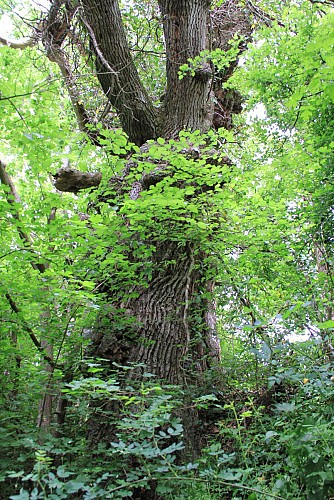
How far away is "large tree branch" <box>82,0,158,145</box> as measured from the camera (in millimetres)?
4824

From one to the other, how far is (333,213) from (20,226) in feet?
9.33

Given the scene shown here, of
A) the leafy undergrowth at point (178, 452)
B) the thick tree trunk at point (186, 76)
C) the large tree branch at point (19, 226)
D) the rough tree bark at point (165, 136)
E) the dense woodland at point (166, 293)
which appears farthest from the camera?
the thick tree trunk at point (186, 76)

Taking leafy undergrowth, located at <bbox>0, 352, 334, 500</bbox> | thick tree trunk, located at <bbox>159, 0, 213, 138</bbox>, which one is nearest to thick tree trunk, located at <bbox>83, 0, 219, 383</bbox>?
thick tree trunk, located at <bbox>159, 0, 213, 138</bbox>

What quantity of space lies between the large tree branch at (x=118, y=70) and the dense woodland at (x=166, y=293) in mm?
19

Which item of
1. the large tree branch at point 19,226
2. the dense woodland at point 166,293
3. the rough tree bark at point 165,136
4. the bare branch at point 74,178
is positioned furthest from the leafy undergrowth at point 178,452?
the bare branch at point 74,178

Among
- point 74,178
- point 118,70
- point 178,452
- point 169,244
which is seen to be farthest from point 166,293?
point 118,70

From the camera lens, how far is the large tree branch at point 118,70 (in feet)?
15.8

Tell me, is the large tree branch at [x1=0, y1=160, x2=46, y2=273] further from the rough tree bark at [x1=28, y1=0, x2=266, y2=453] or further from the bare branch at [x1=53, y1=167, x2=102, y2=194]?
the bare branch at [x1=53, y1=167, x2=102, y2=194]

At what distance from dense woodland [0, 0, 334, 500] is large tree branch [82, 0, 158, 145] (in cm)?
2

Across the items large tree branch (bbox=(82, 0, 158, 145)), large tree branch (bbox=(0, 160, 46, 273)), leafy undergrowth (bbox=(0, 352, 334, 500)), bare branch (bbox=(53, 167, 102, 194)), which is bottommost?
leafy undergrowth (bbox=(0, 352, 334, 500))

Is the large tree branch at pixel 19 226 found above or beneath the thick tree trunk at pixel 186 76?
beneath

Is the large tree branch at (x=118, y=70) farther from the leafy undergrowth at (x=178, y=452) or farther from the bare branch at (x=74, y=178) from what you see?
the leafy undergrowth at (x=178, y=452)

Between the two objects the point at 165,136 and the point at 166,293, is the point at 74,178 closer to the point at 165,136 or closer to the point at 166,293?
the point at 165,136

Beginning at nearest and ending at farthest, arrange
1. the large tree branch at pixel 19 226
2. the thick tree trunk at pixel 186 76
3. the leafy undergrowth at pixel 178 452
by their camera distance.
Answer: the leafy undergrowth at pixel 178 452 → the large tree branch at pixel 19 226 → the thick tree trunk at pixel 186 76
